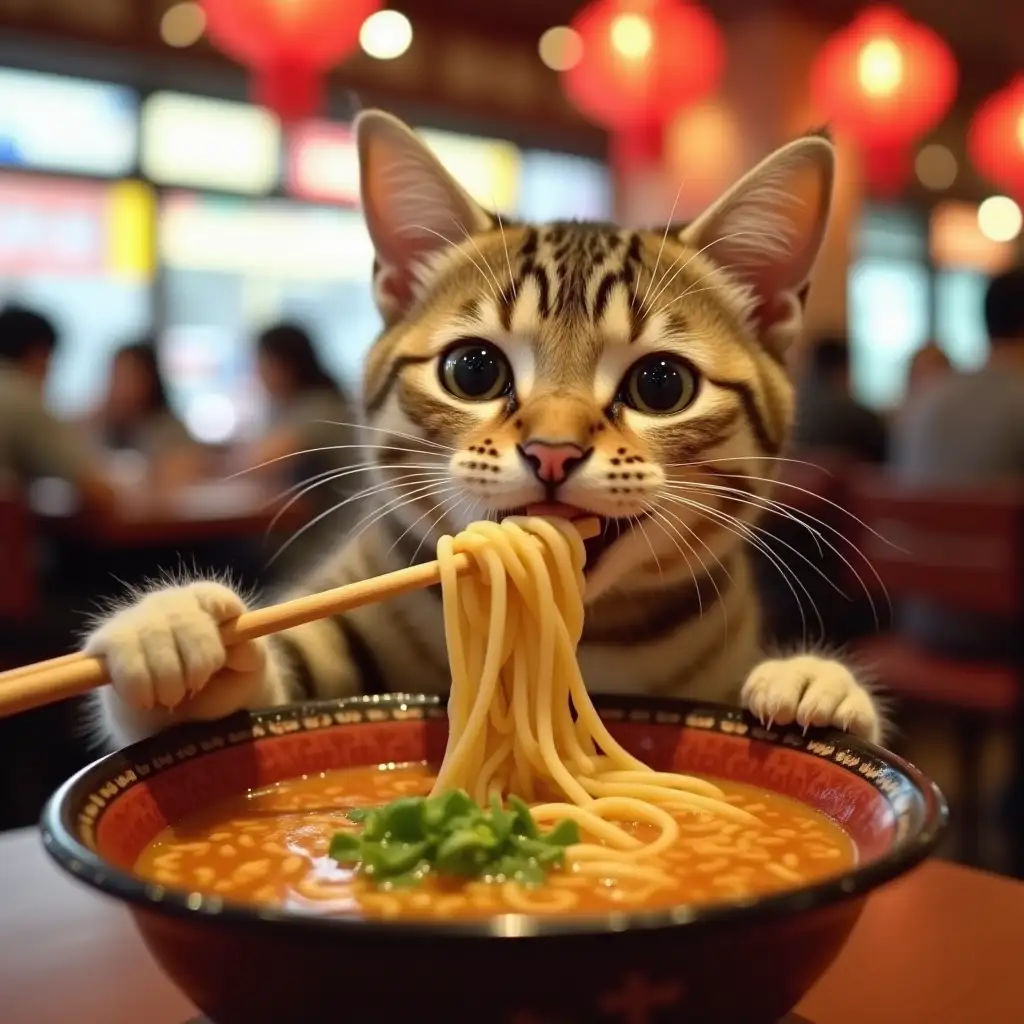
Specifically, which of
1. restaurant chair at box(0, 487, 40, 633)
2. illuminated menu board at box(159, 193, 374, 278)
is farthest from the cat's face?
illuminated menu board at box(159, 193, 374, 278)

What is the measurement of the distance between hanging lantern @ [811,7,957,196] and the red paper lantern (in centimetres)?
95

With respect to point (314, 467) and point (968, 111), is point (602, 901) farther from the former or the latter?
point (968, 111)

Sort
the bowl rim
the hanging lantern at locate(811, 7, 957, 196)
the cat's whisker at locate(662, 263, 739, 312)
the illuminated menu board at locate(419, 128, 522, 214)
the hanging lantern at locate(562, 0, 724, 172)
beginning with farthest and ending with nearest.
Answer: the illuminated menu board at locate(419, 128, 522, 214) < the hanging lantern at locate(811, 7, 957, 196) < the hanging lantern at locate(562, 0, 724, 172) < the cat's whisker at locate(662, 263, 739, 312) < the bowl rim

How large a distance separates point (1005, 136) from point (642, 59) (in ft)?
7.71

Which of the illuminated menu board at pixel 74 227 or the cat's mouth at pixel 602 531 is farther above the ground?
the illuminated menu board at pixel 74 227

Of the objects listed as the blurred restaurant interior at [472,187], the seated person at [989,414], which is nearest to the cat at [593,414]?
the blurred restaurant interior at [472,187]

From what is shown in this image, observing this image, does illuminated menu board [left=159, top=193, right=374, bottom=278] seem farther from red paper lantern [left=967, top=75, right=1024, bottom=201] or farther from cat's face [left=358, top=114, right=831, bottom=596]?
cat's face [left=358, top=114, right=831, bottom=596]

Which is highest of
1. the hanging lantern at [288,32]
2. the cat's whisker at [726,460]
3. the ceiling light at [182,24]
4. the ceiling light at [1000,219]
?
the ceiling light at [182,24]

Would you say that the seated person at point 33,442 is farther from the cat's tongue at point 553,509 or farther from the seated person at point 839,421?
the seated person at point 839,421

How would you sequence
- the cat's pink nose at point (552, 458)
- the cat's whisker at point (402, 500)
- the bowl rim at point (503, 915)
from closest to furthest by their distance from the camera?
the bowl rim at point (503, 915), the cat's pink nose at point (552, 458), the cat's whisker at point (402, 500)

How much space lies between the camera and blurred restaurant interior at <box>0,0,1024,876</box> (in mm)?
3445

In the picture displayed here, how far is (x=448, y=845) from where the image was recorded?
2.81 feet

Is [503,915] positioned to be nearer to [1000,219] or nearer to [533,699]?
[533,699]

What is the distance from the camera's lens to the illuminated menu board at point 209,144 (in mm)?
7320
